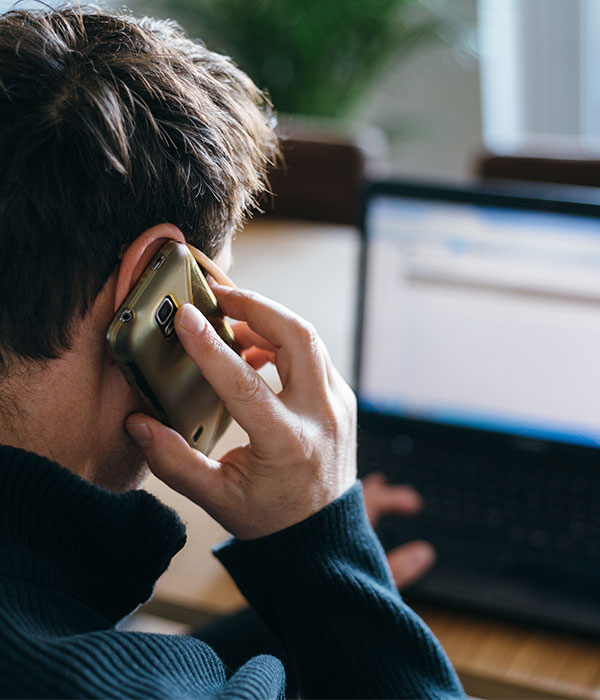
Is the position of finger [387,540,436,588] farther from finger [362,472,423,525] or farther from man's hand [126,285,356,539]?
man's hand [126,285,356,539]

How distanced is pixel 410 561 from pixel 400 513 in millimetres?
90

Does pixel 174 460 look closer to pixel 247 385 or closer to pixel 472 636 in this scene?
pixel 247 385

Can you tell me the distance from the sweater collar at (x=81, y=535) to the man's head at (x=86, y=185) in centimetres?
5

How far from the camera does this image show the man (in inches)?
22.4

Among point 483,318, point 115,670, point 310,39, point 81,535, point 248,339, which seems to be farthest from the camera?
point 310,39

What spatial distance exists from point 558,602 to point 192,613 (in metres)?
0.39

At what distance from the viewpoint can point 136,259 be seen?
24.5 inches

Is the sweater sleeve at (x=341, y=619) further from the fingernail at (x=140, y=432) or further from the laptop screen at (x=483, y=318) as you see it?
the laptop screen at (x=483, y=318)

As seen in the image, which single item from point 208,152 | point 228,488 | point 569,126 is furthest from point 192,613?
point 569,126

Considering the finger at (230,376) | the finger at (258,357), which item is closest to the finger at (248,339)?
the finger at (258,357)

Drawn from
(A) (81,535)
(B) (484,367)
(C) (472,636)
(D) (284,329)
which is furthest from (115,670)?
(B) (484,367)

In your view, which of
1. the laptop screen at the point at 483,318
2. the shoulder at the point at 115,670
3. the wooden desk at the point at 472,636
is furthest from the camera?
the laptop screen at the point at 483,318

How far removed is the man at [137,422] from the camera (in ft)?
1.86

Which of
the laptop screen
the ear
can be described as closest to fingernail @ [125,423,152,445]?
the ear
